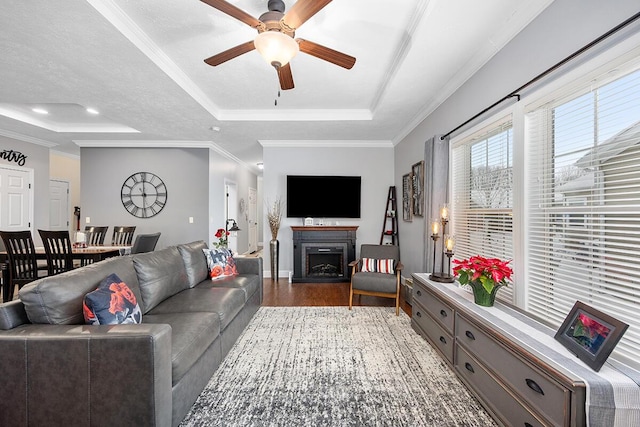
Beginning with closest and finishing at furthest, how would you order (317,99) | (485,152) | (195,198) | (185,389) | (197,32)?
(185,389)
(197,32)
(485,152)
(317,99)
(195,198)

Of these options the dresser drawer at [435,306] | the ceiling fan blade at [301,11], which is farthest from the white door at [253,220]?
the ceiling fan blade at [301,11]

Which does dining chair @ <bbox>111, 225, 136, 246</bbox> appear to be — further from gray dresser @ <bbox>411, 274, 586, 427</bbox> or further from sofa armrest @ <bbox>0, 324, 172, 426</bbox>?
gray dresser @ <bbox>411, 274, 586, 427</bbox>

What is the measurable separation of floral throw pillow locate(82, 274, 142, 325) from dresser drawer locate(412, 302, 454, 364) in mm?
2321

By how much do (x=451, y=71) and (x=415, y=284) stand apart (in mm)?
2206

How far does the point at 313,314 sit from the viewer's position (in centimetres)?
345

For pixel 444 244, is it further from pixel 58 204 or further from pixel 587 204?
pixel 58 204

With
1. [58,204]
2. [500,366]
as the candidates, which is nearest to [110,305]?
[500,366]

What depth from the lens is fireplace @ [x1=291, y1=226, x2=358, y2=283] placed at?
5117mm

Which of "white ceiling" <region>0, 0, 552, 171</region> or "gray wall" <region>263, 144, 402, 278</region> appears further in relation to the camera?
"gray wall" <region>263, 144, 402, 278</region>

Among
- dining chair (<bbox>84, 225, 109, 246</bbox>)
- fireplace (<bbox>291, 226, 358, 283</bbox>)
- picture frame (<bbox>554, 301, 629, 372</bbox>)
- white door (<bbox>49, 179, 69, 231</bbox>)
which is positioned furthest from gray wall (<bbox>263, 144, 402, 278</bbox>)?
white door (<bbox>49, 179, 69, 231</bbox>)

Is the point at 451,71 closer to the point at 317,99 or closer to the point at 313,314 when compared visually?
the point at 317,99

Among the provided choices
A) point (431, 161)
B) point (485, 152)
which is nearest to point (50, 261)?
point (431, 161)

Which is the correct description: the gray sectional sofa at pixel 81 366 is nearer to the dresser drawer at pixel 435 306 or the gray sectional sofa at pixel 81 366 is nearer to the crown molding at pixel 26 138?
the dresser drawer at pixel 435 306

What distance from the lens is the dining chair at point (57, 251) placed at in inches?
129
